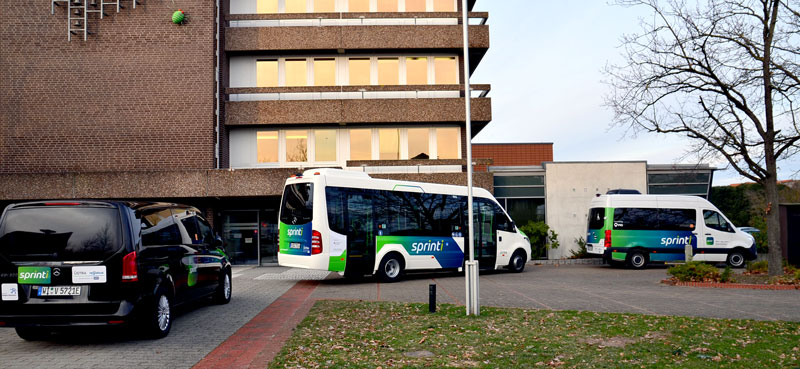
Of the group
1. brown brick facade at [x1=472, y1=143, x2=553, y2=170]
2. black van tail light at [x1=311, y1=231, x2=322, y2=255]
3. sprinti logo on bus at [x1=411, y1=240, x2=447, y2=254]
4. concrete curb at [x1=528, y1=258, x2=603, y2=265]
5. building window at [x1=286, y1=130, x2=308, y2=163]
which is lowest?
concrete curb at [x1=528, y1=258, x2=603, y2=265]

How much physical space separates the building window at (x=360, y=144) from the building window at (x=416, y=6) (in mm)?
5372

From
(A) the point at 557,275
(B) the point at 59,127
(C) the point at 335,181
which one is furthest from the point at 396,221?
(B) the point at 59,127

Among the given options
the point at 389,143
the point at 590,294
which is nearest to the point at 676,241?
the point at 590,294

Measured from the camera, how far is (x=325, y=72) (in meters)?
25.5

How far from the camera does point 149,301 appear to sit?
8039 millimetres

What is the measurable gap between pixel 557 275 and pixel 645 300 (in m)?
7.05

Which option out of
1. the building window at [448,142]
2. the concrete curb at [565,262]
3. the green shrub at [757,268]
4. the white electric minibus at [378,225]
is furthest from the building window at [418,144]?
the green shrub at [757,268]

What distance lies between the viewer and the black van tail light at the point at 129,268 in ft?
24.9

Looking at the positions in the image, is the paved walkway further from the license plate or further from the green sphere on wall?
the green sphere on wall

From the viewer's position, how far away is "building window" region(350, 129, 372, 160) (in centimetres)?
2534

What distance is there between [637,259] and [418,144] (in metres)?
9.42

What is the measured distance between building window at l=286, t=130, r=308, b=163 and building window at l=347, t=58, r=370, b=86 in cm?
304

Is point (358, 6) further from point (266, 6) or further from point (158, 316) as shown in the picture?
point (158, 316)

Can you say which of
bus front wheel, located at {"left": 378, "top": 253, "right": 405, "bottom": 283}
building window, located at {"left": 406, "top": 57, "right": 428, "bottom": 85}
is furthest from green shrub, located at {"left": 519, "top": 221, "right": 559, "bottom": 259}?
bus front wheel, located at {"left": 378, "top": 253, "right": 405, "bottom": 283}
